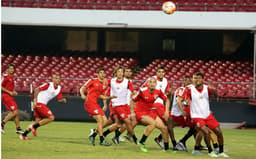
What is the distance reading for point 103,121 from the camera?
15.5 meters

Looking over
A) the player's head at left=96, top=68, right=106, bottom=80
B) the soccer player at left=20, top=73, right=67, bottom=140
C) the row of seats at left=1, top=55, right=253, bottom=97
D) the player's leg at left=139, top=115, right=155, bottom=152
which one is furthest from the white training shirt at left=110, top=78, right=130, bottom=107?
the row of seats at left=1, top=55, right=253, bottom=97

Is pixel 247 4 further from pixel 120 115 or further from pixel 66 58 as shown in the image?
pixel 120 115

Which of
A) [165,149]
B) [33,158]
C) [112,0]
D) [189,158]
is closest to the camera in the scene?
[33,158]

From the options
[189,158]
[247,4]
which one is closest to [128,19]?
[247,4]

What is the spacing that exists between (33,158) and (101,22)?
20.8 meters

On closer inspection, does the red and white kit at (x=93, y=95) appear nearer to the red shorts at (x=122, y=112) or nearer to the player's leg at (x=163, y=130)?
the red shorts at (x=122, y=112)

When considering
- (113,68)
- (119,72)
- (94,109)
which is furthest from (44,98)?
(113,68)

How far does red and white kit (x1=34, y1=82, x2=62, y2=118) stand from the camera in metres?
16.2

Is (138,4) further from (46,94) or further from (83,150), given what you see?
(83,150)

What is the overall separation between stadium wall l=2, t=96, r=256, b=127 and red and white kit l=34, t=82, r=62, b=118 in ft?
35.6

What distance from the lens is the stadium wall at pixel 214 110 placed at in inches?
1027

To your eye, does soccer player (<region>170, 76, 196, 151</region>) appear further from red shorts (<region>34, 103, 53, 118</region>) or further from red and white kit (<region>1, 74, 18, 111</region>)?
red and white kit (<region>1, 74, 18, 111</region>)

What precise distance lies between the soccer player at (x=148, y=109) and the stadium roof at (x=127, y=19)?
58.5 feet

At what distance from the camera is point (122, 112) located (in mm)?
15578
